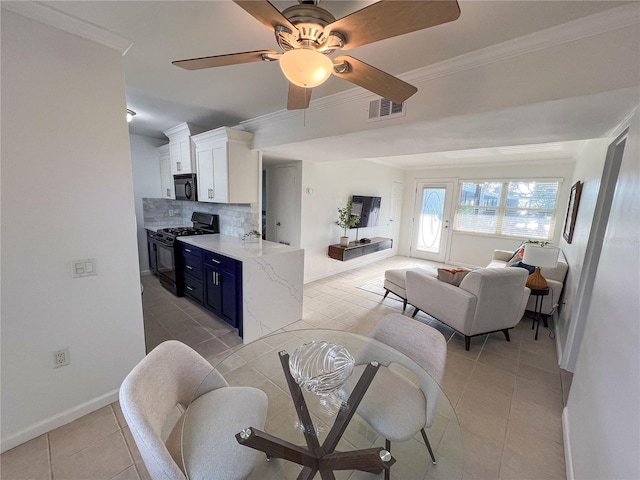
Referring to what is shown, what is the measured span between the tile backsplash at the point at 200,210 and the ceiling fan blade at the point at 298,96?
6.99 ft

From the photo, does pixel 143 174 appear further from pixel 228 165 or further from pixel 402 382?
pixel 402 382

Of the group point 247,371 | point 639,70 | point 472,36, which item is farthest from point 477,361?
point 472,36

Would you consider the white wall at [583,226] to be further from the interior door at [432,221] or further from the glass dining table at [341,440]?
the interior door at [432,221]

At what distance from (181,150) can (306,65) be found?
11.5 ft

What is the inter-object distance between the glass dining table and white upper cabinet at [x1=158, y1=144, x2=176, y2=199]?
3845 millimetres

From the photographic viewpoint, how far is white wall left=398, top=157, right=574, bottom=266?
498 cm

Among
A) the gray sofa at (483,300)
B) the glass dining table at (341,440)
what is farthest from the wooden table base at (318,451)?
the gray sofa at (483,300)

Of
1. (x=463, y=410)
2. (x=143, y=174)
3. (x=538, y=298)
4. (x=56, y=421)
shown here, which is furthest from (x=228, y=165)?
(x=538, y=298)

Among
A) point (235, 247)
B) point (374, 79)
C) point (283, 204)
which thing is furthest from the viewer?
point (283, 204)

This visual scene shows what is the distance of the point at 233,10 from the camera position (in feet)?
4.54

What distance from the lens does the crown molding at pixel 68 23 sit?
1.38 m

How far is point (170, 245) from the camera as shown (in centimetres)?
372

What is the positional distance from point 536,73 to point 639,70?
0.41 m

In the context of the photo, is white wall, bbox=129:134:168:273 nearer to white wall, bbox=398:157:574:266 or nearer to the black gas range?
the black gas range
